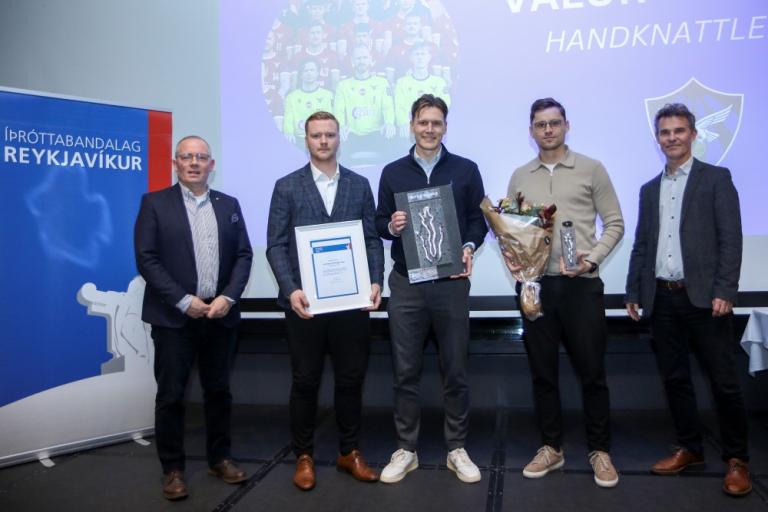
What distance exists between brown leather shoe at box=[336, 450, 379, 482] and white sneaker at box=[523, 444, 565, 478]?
2.39 feet

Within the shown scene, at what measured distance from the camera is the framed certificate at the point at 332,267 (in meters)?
2.58

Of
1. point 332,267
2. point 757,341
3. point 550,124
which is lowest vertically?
point 757,341

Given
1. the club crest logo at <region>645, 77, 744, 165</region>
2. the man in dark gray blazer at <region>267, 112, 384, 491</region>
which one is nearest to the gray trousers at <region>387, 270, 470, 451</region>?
the man in dark gray blazer at <region>267, 112, 384, 491</region>

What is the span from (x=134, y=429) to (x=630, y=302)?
2.86 m

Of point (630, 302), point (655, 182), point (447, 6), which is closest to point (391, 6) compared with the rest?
point (447, 6)

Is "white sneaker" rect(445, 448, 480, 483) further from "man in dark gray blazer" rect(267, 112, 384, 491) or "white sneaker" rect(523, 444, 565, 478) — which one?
"man in dark gray blazer" rect(267, 112, 384, 491)

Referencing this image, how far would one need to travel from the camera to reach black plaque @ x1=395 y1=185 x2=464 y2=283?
2.58m

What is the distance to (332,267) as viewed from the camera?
261 cm

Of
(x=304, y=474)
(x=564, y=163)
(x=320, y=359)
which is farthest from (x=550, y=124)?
(x=304, y=474)

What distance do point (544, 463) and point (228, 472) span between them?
1.51 meters

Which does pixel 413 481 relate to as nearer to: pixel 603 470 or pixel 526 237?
pixel 603 470

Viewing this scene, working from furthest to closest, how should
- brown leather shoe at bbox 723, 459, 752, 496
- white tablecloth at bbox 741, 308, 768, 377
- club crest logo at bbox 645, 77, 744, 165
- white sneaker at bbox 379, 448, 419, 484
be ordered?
1. club crest logo at bbox 645, 77, 744, 165
2. white tablecloth at bbox 741, 308, 768, 377
3. white sneaker at bbox 379, 448, 419, 484
4. brown leather shoe at bbox 723, 459, 752, 496

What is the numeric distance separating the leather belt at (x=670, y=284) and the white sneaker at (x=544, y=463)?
3.06 ft

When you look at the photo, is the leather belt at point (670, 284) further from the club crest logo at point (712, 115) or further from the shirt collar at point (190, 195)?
the shirt collar at point (190, 195)
